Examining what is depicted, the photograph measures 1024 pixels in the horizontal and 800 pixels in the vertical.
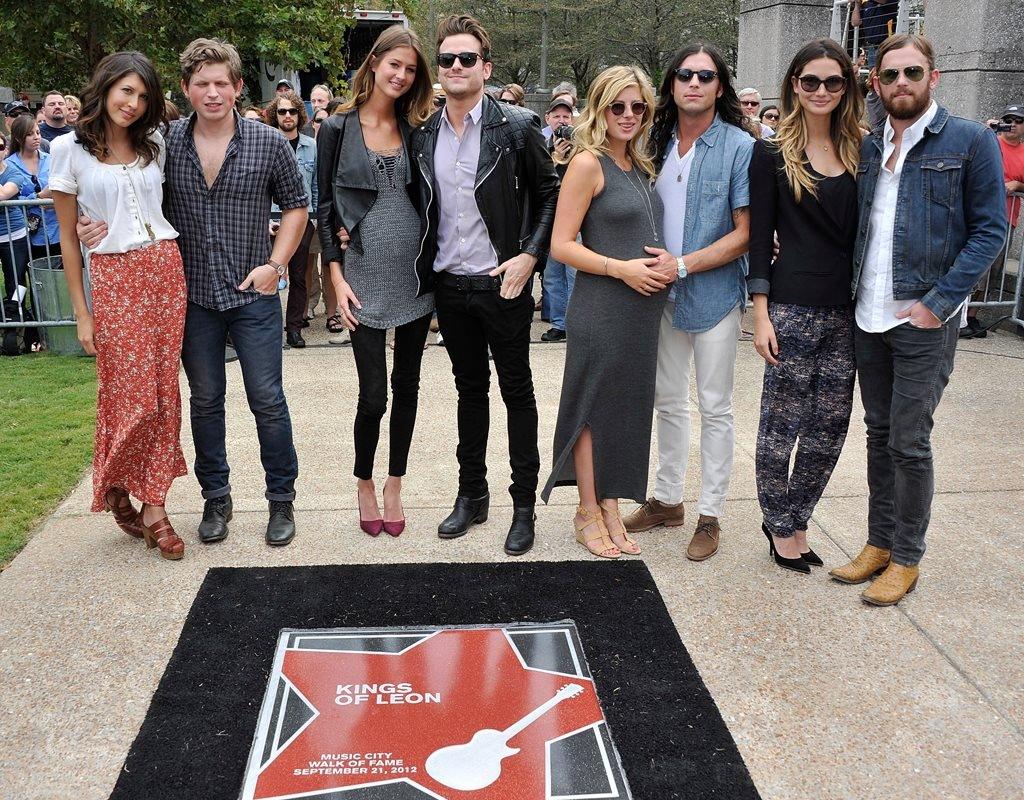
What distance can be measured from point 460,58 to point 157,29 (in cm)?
1239

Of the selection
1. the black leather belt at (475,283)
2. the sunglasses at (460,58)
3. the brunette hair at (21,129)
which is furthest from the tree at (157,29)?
the black leather belt at (475,283)

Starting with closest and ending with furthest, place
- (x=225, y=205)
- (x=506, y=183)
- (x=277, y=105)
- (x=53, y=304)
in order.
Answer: (x=506, y=183) < (x=225, y=205) < (x=53, y=304) < (x=277, y=105)

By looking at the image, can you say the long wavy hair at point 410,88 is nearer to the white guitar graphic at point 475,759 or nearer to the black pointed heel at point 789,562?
the black pointed heel at point 789,562

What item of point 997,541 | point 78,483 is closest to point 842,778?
point 997,541

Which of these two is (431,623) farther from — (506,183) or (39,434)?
(39,434)

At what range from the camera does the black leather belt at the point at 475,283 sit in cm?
401

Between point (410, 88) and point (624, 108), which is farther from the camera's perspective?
point (410, 88)

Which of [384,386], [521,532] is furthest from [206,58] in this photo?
[521,532]

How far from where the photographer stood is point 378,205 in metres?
4.04

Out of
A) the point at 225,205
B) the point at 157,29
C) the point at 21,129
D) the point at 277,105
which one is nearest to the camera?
the point at 225,205

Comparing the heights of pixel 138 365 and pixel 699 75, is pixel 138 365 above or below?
below

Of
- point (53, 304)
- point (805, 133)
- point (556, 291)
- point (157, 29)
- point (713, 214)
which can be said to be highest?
point (157, 29)

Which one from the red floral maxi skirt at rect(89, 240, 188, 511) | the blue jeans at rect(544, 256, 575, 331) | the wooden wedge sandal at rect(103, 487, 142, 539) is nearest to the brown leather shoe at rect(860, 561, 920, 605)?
the red floral maxi skirt at rect(89, 240, 188, 511)

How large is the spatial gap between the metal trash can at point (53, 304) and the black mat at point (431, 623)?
508 centimetres
